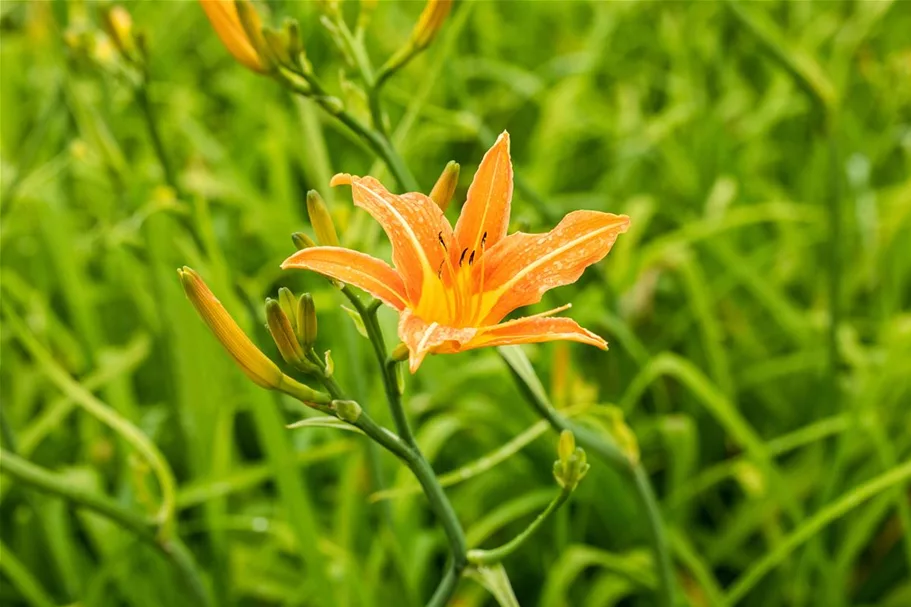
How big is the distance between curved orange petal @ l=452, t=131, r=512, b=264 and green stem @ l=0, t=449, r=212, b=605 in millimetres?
530

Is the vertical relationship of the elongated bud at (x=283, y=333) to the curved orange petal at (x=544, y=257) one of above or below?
above

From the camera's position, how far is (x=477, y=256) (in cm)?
67

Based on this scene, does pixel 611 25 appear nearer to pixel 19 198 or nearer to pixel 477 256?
pixel 19 198

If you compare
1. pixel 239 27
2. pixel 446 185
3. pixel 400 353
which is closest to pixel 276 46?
pixel 239 27

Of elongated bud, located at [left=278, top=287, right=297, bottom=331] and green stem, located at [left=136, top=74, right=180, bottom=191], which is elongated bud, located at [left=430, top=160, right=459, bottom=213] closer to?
elongated bud, located at [left=278, top=287, right=297, bottom=331]

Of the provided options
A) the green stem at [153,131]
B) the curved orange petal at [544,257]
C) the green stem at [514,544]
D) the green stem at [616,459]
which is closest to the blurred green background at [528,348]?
the green stem at [153,131]

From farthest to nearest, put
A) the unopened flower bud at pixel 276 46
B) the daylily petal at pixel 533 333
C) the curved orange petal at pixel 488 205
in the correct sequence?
1. the unopened flower bud at pixel 276 46
2. the curved orange petal at pixel 488 205
3. the daylily petal at pixel 533 333

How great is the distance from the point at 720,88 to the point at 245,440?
1.51 metres

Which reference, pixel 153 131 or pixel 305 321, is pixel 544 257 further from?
pixel 153 131

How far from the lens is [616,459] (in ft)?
3.39

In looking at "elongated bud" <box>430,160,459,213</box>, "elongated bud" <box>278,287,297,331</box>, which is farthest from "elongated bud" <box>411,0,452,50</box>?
"elongated bud" <box>278,287,297,331</box>

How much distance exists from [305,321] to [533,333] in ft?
0.63

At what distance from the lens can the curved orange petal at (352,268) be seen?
1.84ft

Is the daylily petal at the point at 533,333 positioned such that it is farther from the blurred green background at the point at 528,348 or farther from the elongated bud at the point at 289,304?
the blurred green background at the point at 528,348
